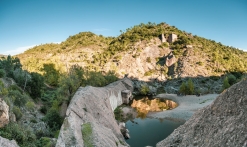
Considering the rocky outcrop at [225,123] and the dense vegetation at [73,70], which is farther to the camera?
the dense vegetation at [73,70]

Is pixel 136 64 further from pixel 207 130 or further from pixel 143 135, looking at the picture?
pixel 207 130

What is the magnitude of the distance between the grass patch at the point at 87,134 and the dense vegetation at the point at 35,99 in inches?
222

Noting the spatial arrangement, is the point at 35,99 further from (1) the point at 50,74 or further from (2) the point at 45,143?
(2) the point at 45,143

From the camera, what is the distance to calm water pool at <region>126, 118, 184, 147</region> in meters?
36.3

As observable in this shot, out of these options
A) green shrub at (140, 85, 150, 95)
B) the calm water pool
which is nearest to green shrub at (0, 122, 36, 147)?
the calm water pool

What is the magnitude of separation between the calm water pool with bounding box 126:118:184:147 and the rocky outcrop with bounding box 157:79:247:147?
18.5m

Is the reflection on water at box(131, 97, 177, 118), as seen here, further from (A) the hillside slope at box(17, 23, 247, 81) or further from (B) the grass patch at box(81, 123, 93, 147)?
(A) the hillside slope at box(17, 23, 247, 81)

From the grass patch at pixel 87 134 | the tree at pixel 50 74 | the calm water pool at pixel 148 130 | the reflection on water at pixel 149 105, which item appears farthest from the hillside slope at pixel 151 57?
the grass patch at pixel 87 134

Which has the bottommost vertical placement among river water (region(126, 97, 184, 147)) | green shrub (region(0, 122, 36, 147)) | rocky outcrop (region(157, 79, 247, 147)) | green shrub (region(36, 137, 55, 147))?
river water (region(126, 97, 184, 147))

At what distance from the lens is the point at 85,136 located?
68.0 ft

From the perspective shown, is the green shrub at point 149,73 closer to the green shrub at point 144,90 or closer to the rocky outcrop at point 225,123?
the green shrub at point 144,90

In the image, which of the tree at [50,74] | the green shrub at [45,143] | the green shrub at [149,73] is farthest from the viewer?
the green shrub at [149,73]

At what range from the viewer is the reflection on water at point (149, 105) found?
62.6 m

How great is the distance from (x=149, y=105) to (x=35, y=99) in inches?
1546
